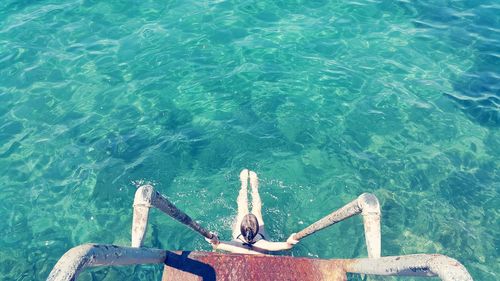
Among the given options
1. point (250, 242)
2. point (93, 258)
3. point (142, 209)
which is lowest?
point (250, 242)

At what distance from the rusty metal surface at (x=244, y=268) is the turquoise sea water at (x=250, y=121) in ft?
10.4

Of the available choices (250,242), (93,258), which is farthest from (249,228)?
(93,258)

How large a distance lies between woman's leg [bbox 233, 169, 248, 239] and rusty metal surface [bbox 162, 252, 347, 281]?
127 inches

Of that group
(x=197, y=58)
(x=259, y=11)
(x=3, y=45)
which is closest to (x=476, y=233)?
(x=197, y=58)

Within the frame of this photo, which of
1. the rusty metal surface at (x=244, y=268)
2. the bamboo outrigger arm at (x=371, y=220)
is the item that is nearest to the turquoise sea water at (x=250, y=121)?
the rusty metal surface at (x=244, y=268)

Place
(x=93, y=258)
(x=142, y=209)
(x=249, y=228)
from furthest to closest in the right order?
(x=249, y=228) → (x=142, y=209) → (x=93, y=258)

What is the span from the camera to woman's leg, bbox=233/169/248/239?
8856 millimetres

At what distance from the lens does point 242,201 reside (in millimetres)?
9211

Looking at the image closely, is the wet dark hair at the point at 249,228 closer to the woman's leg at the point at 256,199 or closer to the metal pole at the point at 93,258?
the woman's leg at the point at 256,199

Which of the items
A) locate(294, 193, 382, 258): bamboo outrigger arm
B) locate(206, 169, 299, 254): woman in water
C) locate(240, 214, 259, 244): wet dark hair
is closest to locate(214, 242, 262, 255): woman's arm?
locate(206, 169, 299, 254): woman in water

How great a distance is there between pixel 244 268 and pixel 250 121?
620 centimetres

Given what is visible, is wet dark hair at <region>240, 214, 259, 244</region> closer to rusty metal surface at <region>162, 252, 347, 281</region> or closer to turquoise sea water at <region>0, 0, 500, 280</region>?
turquoise sea water at <region>0, 0, 500, 280</region>

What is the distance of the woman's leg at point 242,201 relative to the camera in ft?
29.1

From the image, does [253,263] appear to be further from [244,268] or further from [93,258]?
[93,258]
